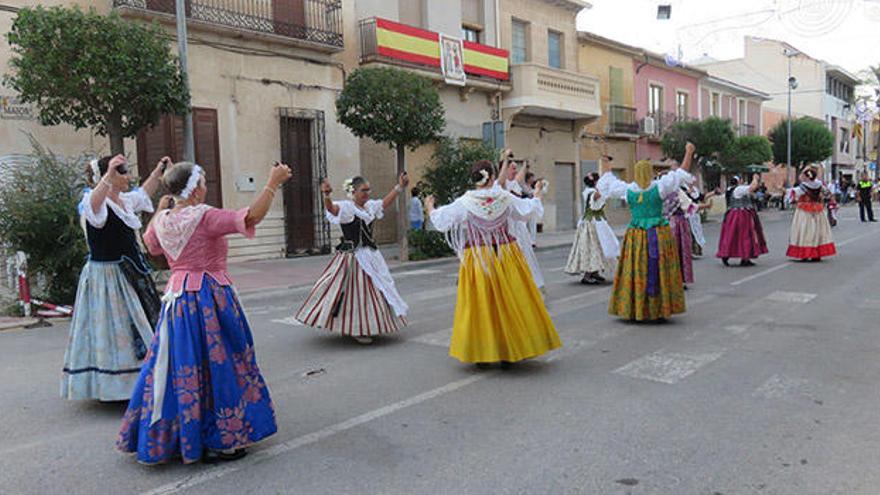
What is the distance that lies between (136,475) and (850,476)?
151 inches

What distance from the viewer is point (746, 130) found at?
135 ft

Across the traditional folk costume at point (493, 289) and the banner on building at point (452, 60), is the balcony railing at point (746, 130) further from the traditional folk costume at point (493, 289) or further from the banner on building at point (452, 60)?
the traditional folk costume at point (493, 289)

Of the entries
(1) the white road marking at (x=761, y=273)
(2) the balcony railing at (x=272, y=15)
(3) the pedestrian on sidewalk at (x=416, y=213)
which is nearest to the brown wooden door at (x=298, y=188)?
(2) the balcony railing at (x=272, y=15)

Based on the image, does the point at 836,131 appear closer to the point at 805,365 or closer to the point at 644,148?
the point at 644,148

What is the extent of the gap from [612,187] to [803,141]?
1612 inches

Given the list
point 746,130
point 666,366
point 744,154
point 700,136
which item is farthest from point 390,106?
point 746,130

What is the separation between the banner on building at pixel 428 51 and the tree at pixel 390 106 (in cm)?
343

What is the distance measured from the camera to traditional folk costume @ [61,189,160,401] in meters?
4.66

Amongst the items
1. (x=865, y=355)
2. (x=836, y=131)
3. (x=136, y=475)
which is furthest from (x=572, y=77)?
(x=836, y=131)

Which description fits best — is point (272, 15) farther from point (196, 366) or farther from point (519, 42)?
point (196, 366)

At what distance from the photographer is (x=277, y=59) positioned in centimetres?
1638

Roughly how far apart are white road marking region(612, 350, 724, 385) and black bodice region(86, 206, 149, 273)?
157 inches

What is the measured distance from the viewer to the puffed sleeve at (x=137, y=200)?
4930mm

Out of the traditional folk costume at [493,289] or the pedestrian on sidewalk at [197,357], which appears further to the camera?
the traditional folk costume at [493,289]
